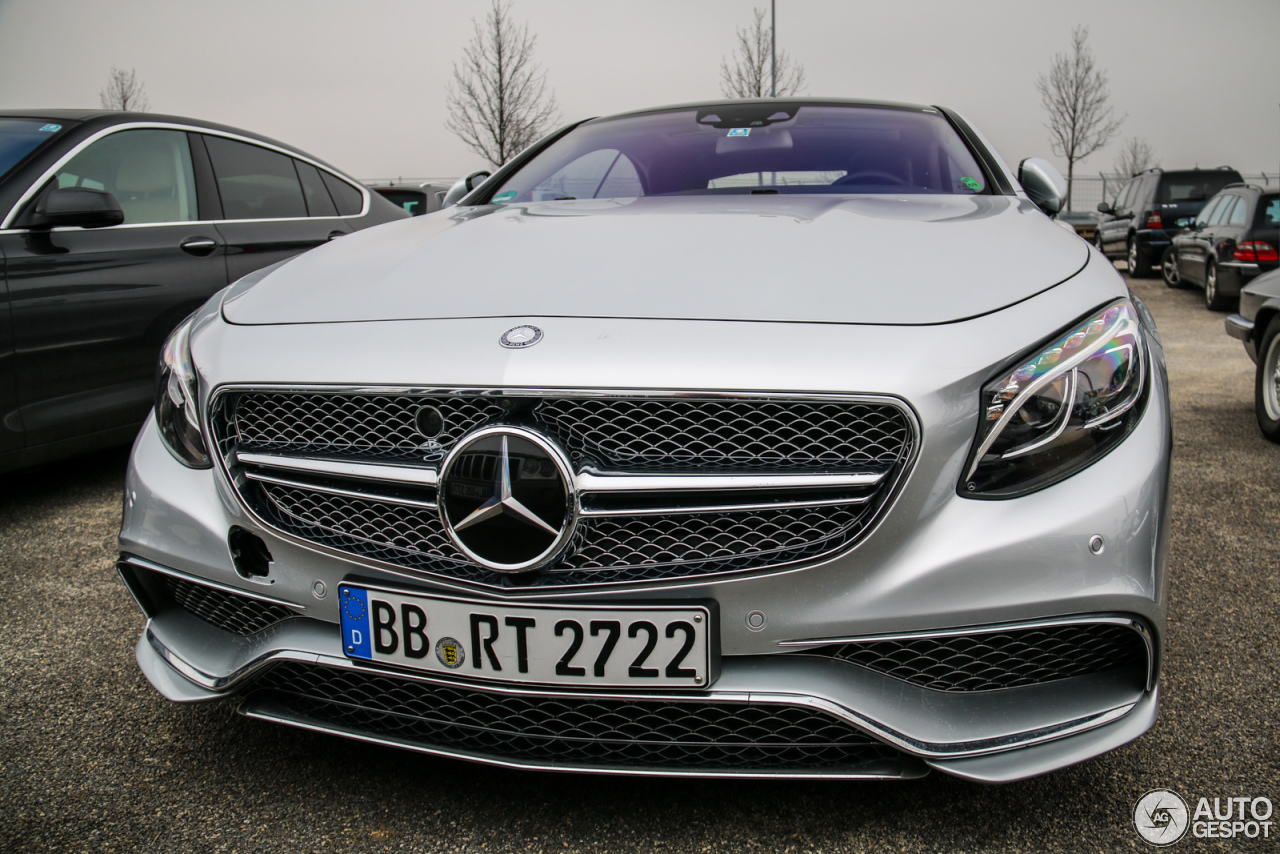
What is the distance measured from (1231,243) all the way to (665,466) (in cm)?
992

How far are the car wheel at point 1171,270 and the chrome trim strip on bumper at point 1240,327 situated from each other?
7.60 m

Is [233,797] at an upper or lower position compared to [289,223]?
lower

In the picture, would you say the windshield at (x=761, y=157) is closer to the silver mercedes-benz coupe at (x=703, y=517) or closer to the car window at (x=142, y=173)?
the silver mercedes-benz coupe at (x=703, y=517)

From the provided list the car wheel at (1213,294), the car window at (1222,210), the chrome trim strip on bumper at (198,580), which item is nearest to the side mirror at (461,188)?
the chrome trim strip on bumper at (198,580)

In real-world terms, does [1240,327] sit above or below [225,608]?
below

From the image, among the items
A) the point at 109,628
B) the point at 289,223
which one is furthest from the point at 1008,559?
the point at 289,223

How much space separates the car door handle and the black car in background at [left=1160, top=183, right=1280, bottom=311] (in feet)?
29.1

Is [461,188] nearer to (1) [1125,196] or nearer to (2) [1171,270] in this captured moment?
(2) [1171,270]

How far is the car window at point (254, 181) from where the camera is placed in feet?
13.3

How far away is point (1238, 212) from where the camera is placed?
9.41 m

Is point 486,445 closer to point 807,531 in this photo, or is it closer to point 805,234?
point 807,531

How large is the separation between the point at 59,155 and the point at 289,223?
1.05 meters

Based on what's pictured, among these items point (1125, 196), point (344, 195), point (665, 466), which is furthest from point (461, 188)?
point (1125, 196)

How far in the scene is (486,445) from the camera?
1393mm
